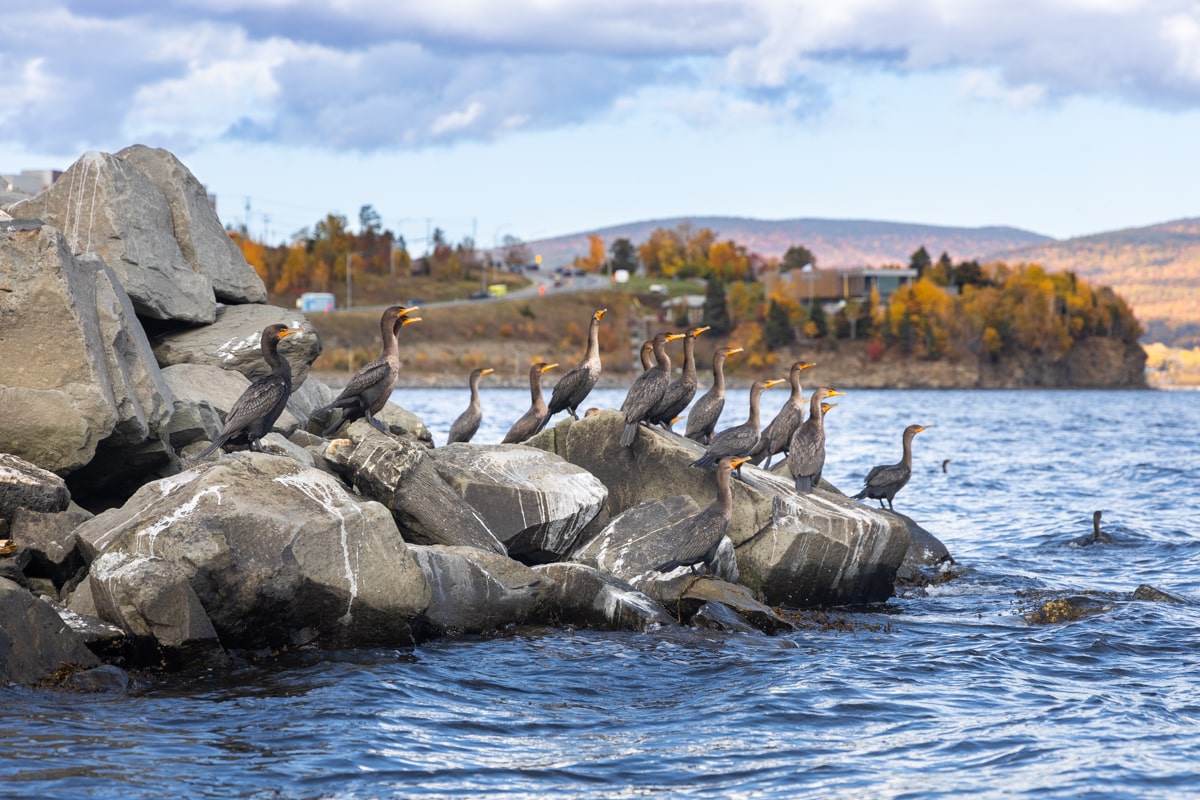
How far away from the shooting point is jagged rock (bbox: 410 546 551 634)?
12.6 metres

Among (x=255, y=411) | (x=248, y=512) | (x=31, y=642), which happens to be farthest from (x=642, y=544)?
(x=31, y=642)

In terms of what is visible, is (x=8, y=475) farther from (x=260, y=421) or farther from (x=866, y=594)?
(x=866, y=594)

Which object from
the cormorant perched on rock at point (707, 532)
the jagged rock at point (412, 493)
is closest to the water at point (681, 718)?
the cormorant perched on rock at point (707, 532)

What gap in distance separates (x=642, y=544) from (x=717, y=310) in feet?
514

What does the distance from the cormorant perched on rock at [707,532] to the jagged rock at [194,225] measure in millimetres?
8554

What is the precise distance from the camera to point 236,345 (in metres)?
17.6

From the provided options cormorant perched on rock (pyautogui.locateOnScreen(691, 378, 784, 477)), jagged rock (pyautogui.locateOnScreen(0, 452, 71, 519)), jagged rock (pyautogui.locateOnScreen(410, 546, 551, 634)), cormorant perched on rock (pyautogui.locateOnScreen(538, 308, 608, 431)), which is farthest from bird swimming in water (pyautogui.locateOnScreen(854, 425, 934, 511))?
jagged rock (pyautogui.locateOnScreen(0, 452, 71, 519))

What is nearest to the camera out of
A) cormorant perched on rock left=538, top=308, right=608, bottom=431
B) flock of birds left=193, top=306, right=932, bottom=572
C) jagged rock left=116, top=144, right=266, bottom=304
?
flock of birds left=193, top=306, right=932, bottom=572

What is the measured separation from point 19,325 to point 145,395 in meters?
1.46

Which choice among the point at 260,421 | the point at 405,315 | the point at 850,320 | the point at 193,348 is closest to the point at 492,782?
the point at 260,421

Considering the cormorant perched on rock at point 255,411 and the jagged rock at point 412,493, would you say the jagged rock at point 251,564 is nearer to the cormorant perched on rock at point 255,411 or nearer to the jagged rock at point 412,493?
the cormorant perched on rock at point 255,411

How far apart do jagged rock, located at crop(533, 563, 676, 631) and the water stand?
10.3 inches

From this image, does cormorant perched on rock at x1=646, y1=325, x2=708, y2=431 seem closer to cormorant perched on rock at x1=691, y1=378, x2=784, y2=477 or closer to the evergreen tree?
cormorant perched on rock at x1=691, y1=378, x2=784, y2=477

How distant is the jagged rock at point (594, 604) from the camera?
42.9 feet
